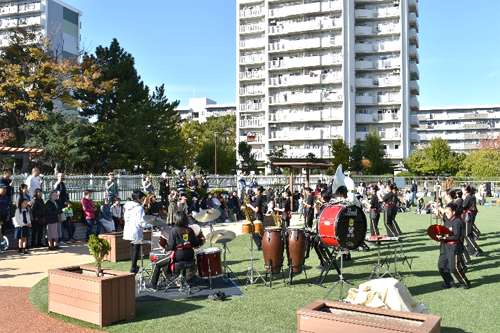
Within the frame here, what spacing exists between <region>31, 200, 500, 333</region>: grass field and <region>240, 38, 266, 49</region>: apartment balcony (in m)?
50.7

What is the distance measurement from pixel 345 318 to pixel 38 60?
28.5m

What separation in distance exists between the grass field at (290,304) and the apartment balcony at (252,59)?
1960 inches

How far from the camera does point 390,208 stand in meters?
14.7

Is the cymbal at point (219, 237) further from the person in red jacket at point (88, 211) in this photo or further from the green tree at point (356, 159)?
the green tree at point (356, 159)

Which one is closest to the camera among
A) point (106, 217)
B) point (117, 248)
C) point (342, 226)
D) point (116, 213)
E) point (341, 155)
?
point (342, 226)

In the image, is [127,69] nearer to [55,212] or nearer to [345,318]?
[55,212]

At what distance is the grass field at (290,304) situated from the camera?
21.9 ft

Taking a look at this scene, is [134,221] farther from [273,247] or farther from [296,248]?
[296,248]

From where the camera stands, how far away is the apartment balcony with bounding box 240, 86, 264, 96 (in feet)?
196

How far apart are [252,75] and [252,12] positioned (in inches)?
316

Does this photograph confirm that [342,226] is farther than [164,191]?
No

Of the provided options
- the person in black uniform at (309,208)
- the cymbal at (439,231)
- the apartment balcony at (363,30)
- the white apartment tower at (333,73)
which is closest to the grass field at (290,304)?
the cymbal at (439,231)

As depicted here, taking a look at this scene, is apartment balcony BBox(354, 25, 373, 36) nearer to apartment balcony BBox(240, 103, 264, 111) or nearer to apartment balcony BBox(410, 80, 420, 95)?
apartment balcony BBox(410, 80, 420, 95)

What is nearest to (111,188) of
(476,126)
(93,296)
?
(93,296)
